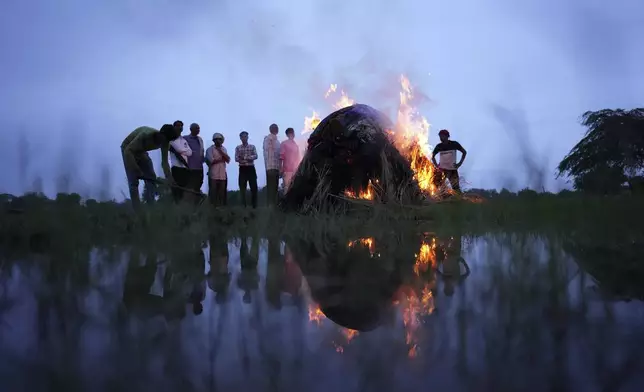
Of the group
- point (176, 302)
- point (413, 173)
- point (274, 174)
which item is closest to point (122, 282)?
point (176, 302)

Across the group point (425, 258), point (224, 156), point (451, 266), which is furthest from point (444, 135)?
point (451, 266)

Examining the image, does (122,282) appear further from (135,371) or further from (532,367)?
(532,367)

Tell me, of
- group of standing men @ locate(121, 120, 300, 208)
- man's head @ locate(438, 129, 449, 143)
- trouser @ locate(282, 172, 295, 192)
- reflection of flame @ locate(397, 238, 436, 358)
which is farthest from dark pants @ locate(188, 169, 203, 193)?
reflection of flame @ locate(397, 238, 436, 358)

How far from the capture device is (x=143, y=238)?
12.9ft

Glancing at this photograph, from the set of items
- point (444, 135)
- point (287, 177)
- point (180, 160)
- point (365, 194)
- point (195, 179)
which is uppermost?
point (444, 135)

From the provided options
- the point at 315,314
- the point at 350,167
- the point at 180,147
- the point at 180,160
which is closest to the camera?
the point at 315,314

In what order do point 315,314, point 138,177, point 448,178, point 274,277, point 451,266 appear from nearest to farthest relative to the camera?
1. point 315,314
2. point 274,277
3. point 451,266
4. point 138,177
5. point 448,178

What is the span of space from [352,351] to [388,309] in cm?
51

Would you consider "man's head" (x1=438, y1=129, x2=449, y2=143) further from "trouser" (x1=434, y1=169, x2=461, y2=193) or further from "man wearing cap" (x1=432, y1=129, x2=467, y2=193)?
"trouser" (x1=434, y1=169, x2=461, y2=193)

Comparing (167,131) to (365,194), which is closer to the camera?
(167,131)

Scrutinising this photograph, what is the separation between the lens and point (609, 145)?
30.6 metres

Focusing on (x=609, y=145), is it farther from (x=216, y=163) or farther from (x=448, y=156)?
(x=216, y=163)

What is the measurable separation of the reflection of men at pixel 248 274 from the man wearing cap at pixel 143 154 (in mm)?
4553

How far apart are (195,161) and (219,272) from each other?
7.21m
